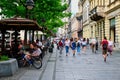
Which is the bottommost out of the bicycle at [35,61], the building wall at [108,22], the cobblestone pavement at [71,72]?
the cobblestone pavement at [71,72]

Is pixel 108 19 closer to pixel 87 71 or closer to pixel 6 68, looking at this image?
pixel 87 71

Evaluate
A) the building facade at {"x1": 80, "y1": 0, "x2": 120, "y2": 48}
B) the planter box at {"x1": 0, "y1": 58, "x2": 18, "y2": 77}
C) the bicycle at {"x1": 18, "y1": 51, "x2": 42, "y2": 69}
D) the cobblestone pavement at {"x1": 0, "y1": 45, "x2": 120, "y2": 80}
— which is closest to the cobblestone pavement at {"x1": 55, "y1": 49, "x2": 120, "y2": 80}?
the cobblestone pavement at {"x1": 0, "y1": 45, "x2": 120, "y2": 80}

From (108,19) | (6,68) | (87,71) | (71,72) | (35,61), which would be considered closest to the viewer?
(6,68)

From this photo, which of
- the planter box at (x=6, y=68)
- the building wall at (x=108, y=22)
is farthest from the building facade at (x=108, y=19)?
the planter box at (x=6, y=68)

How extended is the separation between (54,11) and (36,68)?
16.7 m

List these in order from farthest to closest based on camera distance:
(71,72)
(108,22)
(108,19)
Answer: (108,22), (108,19), (71,72)

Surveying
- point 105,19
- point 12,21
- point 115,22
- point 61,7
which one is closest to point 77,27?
point 105,19

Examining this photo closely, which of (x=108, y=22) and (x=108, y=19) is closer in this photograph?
(x=108, y=19)

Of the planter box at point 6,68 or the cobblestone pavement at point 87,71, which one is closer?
the planter box at point 6,68

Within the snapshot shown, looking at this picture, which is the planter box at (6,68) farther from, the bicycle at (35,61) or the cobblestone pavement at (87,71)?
the bicycle at (35,61)

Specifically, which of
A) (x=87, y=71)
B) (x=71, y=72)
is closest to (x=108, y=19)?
(x=87, y=71)

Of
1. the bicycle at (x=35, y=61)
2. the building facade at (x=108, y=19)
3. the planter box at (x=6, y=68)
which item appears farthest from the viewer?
the building facade at (x=108, y=19)

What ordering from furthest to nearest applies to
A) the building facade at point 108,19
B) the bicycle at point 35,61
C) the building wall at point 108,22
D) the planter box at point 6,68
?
the building facade at point 108,19, the building wall at point 108,22, the bicycle at point 35,61, the planter box at point 6,68

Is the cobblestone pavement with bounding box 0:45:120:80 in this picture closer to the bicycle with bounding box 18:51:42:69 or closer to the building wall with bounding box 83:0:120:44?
the bicycle with bounding box 18:51:42:69
